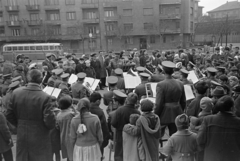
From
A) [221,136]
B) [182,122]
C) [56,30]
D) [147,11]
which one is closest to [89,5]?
[56,30]

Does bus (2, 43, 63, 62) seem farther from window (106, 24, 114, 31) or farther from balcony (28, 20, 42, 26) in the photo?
window (106, 24, 114, 31)

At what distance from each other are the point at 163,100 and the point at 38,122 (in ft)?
7.90

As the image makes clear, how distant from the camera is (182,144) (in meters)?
3.21

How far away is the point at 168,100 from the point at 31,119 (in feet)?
8.53

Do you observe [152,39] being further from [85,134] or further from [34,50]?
[85,134]

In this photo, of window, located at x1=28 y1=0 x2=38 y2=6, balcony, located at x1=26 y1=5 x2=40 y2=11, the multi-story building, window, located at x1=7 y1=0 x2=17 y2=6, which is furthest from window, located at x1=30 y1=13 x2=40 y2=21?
window, located at x1=7 y1=0 x2=17 y2=6

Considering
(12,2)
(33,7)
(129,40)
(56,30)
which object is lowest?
(129,40)

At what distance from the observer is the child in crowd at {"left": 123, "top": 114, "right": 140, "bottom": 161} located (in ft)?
11.7

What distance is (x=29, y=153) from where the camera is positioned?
345 cm

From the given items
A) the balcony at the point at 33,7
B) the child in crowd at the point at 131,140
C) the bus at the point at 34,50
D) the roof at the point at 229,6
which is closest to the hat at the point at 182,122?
the child in crowd at the point at 131,140

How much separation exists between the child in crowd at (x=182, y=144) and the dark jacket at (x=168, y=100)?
1166 millimetres

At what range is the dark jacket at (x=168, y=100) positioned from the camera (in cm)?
439

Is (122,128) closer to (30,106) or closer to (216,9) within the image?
(30,106)

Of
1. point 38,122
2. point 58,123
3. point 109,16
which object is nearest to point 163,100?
point 58,123
